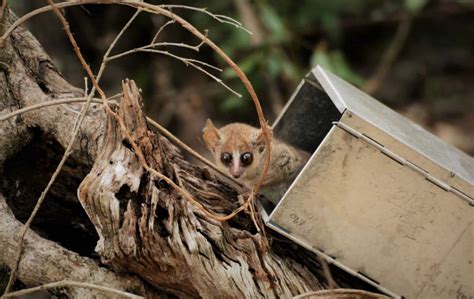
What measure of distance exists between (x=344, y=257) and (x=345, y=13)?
5.88 m

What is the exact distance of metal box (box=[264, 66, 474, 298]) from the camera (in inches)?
146

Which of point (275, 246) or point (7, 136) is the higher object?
point (275, 246)

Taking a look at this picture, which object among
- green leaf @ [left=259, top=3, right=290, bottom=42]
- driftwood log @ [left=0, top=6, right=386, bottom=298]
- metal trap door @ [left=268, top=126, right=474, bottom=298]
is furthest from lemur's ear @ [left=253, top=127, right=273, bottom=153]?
green leaf @ [left=259, top=3, right=290, bottom=42]

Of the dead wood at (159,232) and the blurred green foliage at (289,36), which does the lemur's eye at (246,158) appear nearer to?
the dead wood at (159,232)

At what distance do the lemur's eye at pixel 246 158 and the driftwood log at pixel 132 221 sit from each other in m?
0.46

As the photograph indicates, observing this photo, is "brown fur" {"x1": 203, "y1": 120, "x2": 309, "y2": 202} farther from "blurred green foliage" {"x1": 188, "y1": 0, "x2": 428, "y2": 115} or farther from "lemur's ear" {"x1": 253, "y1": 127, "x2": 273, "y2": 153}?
"blurred green foliage" {"x1": 188, "y1": 0, "x2": 428, "y2": 115}

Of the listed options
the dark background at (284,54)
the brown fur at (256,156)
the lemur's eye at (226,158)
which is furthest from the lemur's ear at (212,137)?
the dark background at (284,54)

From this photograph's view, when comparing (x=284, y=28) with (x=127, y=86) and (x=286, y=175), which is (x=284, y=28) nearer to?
(x=286, y=175)

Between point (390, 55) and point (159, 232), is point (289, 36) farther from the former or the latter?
point (159, 232)

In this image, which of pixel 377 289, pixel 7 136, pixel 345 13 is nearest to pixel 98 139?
pixel 7 136

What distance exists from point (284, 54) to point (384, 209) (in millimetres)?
4413

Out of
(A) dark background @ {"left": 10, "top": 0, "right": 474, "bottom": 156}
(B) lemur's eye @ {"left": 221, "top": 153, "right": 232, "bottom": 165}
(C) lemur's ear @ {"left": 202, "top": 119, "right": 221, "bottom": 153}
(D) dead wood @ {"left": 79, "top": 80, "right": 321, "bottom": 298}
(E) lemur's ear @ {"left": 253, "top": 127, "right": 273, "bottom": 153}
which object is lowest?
(D) dead wood @ {"left": 79, "top": 80, "right": 321, "bottom": 298}

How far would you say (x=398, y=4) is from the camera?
30.8 feet

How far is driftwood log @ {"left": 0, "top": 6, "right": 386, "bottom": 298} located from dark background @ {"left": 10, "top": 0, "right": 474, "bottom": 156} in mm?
3248
